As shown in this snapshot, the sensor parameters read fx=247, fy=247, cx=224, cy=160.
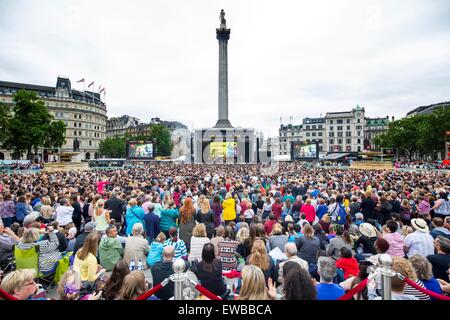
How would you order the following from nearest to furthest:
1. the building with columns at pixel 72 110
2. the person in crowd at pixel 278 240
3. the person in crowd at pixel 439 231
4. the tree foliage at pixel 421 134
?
the person in crowd at pixel 278 240, the person in crowd at pixel 439 231, the tree foliage at pixel 421 134, the building with columns at pixel 72 110

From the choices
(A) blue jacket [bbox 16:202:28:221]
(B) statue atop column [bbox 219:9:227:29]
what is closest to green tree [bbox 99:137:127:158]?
(B) statue atop column [bbox 219:9:227:29]

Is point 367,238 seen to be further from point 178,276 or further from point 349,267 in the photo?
point 178,276

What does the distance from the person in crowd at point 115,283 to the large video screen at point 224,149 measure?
201 ft

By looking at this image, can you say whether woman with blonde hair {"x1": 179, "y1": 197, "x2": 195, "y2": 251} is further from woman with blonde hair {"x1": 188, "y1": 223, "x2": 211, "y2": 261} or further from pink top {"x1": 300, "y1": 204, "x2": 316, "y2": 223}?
pink top {"x1": 300, "y1": 204, "x2": 316, "y2": 223}

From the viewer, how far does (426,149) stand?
56.4 meters

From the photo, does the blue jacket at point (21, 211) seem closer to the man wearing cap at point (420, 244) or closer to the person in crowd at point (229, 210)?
the person in crowd at point (229, 210)

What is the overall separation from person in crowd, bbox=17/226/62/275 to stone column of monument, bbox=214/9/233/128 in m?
63.4

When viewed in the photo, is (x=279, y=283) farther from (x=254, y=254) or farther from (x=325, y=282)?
(x=325, y=282)

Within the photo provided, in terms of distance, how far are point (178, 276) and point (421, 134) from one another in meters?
71.8

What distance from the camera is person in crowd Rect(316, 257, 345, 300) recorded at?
3.52 metres

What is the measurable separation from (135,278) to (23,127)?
62646mm

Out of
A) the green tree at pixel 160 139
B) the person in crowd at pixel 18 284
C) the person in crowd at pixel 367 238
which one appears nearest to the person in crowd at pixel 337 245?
the person in crowd at pixel 367 238

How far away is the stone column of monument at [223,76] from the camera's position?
66.3 m
